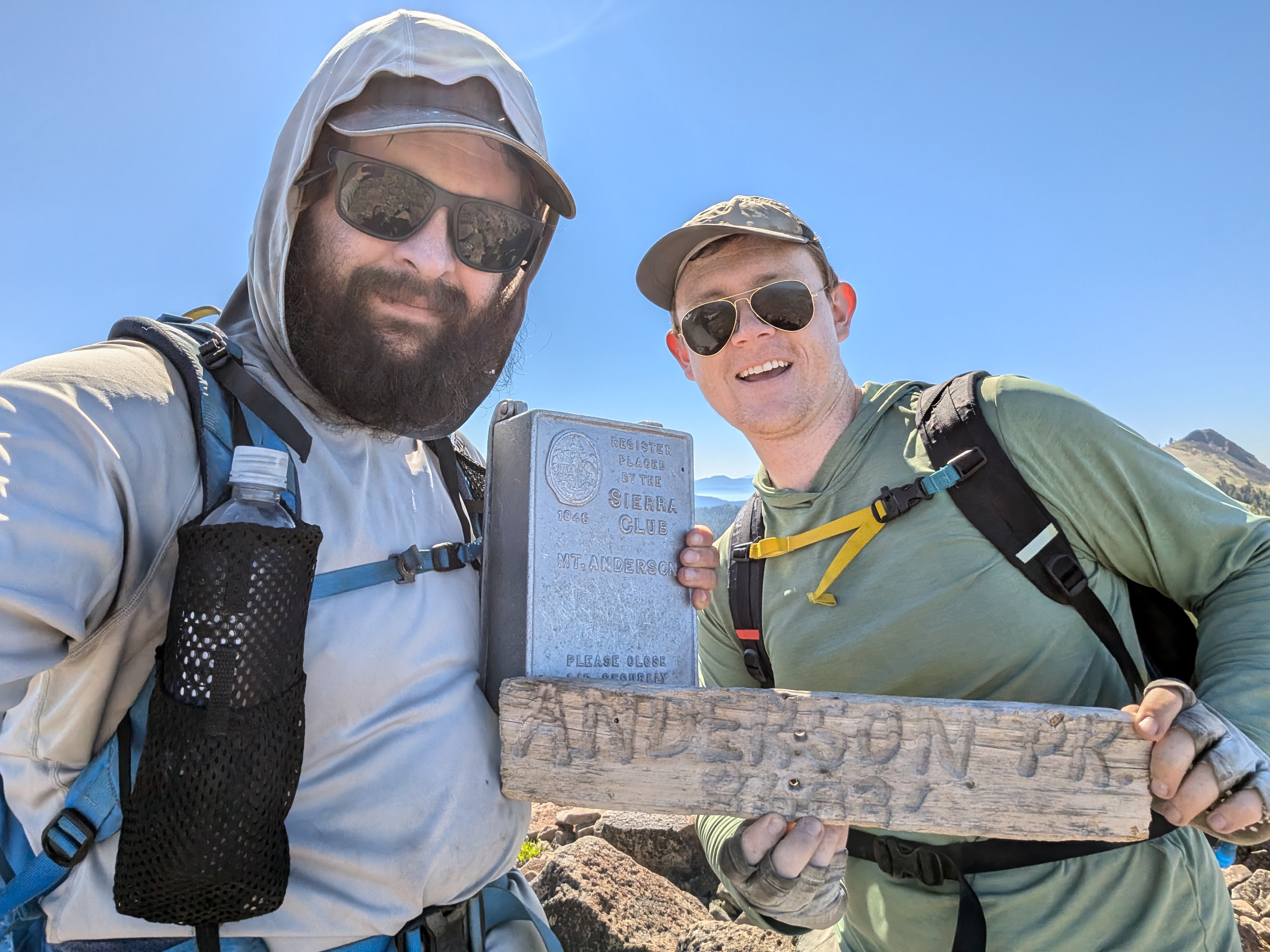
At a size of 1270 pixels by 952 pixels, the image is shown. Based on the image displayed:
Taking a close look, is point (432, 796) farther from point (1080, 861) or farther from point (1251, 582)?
point (1251, 582)

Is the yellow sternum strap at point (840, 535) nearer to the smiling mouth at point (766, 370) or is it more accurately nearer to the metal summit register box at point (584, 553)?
the smiling mouth at point (766, 370)

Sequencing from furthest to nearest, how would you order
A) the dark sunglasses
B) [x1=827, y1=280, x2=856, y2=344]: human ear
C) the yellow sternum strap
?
[x1=827, y1=280, x2=856, y2=344]: human ear < the dark sunglasses < the yellow sternum strap

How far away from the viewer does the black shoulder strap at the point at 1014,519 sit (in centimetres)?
241

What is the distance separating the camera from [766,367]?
3.04 metres

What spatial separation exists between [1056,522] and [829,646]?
0.89 meters

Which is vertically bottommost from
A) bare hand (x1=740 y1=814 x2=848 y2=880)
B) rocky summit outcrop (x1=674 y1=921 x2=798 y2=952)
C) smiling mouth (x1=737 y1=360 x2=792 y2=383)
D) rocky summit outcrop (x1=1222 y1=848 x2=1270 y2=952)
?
rocky summit outcrop (x1=1222 y1=848 x2=1270 y2=952)

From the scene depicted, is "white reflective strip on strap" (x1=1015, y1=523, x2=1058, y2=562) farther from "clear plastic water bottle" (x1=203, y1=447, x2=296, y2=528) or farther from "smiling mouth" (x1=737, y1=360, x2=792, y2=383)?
"clear plastic water bottle" (x1=203, y1=447, x2=296, y2=528)

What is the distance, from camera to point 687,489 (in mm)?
2205

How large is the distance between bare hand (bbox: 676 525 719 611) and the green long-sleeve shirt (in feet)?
2.57

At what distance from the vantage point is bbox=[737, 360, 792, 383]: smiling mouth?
3033 millimetres

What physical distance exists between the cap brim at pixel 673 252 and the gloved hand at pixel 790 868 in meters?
2.21

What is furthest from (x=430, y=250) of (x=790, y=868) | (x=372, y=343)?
(x=790, y=868)

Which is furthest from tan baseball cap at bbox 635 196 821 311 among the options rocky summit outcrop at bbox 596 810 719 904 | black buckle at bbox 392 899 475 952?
rocky summit outcrop at bbox 596 810 719 904

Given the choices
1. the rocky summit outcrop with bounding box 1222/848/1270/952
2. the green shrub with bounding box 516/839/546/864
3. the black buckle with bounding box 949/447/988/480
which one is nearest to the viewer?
the black buckle with bounding box 949/447/988/480
